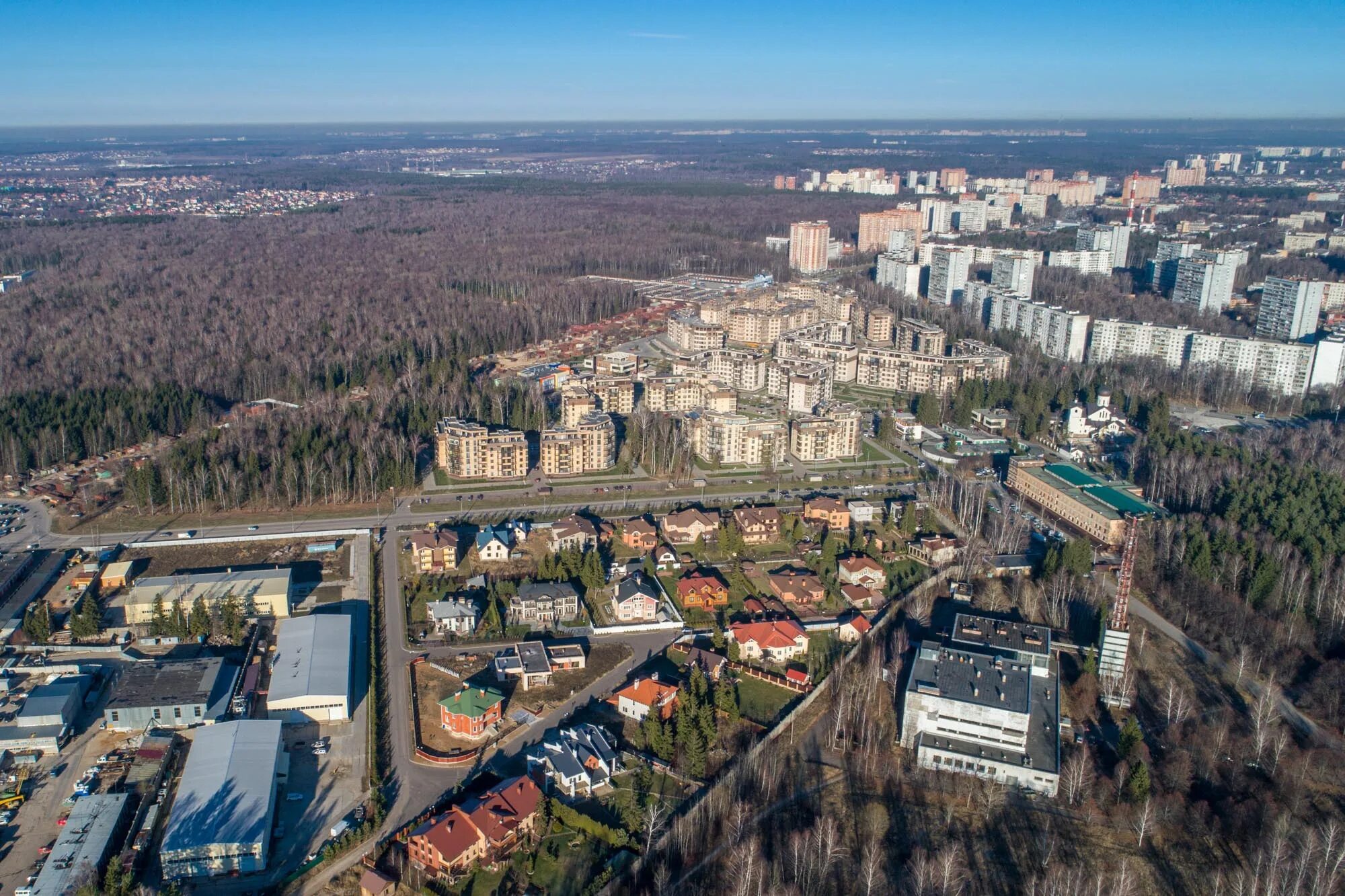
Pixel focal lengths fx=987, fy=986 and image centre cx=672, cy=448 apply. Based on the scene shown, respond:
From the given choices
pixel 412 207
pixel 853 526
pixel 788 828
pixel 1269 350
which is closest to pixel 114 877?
pixel 788 828

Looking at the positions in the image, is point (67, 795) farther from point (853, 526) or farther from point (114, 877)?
point (853, 526)

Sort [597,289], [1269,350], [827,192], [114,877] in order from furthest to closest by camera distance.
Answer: [827,192], [597,289], [1269,350], [114,877]

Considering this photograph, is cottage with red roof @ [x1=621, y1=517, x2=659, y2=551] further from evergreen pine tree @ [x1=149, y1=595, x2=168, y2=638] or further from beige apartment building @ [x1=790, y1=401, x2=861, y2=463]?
evergreen pine tree @ [x1=149, y1=595, x2=168, y2=638]

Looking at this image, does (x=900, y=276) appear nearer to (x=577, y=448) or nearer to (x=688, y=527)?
(x=577, y=448)

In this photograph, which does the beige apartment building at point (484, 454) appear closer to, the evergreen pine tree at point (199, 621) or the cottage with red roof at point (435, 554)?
the cottage with red roof at point (435, 554)

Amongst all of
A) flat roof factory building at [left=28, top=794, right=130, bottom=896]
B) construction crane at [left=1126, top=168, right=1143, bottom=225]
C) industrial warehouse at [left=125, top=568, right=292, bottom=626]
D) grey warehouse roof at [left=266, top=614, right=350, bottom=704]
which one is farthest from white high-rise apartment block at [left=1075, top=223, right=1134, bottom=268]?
flat roof factory building at [left=28, top=794, right=130, bottom=896]

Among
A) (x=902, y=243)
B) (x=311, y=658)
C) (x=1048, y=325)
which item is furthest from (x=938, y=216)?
(x=311, y=658)

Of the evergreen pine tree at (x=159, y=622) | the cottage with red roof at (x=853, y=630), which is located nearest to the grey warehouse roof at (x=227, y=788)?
the evergreen pine tree at (x=159, y=622)

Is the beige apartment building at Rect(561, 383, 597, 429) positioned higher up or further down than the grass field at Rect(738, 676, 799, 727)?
higher up
